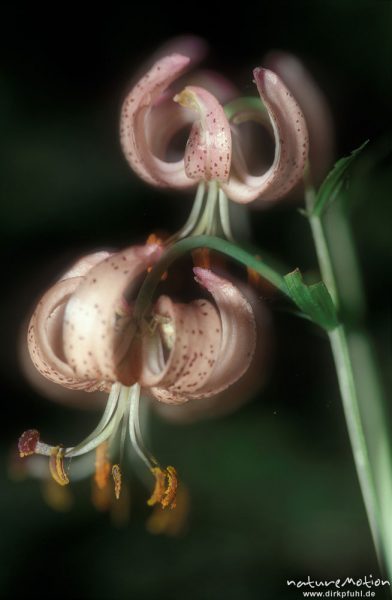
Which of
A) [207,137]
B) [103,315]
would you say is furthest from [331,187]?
[103,315]

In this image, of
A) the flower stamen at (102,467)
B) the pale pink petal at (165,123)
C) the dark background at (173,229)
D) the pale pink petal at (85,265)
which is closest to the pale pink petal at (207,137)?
the pale pink petal at (165,123)

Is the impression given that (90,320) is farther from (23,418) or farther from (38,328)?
(23,418)

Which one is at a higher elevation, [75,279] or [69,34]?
[69,34]

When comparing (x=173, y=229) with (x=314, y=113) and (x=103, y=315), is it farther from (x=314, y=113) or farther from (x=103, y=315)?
(x=103, y=315)

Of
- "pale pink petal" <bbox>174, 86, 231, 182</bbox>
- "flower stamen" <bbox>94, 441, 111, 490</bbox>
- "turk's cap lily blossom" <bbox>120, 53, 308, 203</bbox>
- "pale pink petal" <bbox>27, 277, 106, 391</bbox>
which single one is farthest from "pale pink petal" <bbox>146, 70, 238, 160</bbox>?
"flower stamen" <bbox>94, 441, 111, 490</bbox>

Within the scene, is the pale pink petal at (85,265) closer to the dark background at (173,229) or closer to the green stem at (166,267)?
the green stem at (166,267)

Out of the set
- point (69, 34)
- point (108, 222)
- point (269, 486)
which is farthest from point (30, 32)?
point (269, 486)

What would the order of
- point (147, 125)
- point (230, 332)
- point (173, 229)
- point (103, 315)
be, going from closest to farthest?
point (103, 315) < point (230, 332) < point (147, 125) < point (173, 229)
